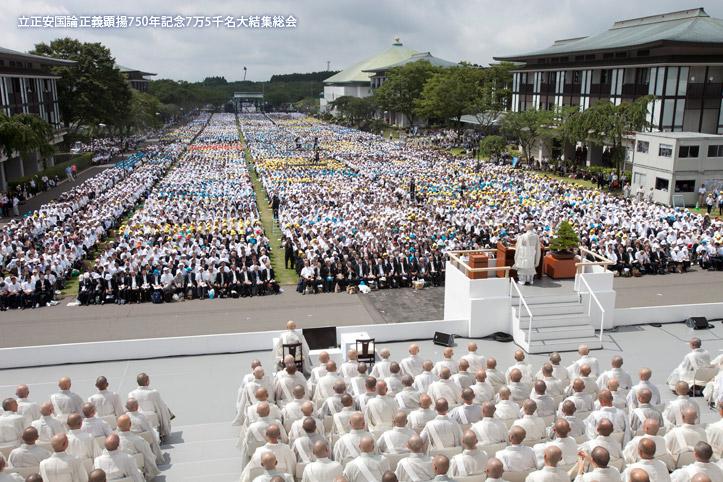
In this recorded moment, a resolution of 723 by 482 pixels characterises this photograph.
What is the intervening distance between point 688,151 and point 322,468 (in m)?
30.3

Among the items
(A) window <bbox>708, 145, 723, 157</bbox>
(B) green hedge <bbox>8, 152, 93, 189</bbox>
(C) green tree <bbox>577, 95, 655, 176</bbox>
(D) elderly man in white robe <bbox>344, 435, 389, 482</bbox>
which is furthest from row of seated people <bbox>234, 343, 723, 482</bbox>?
(B) green hedge <bbox>8, 152, 93, 189</bbox>

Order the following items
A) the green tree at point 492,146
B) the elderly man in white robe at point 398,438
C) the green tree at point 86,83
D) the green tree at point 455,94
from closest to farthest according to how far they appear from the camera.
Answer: the elderly man in white robe at point 398,438 < the green tree at point 492,146 < the green tree at point 86,83 < the green tree at point 455,94

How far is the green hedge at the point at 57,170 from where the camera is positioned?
35.6m

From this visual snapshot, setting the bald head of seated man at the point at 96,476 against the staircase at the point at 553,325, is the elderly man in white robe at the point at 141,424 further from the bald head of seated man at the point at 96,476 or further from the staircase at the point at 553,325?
the staircase at the point at 553,325

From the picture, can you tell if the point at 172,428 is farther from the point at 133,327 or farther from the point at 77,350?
the point at 133,327

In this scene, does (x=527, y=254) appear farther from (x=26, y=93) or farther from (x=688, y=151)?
(x=26, y=93)

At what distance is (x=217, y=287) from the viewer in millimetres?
17406

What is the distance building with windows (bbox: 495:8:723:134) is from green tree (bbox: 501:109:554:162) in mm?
4862

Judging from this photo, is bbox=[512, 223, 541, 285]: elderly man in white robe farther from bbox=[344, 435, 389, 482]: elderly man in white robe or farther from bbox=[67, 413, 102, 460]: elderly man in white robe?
bbox=[67, 413, 102, 460]: elderly man in white robe

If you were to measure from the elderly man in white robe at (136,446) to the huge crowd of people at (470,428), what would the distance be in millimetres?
1019

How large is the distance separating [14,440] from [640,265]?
1805 cm

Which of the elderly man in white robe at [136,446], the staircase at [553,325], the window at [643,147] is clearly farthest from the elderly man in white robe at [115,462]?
the window at [643,147]

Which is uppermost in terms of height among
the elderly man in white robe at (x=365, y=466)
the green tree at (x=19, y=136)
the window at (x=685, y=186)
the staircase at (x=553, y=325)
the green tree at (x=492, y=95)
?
the green tree at (x=492, y=95)

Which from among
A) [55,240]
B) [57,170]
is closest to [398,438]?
[55,240]
